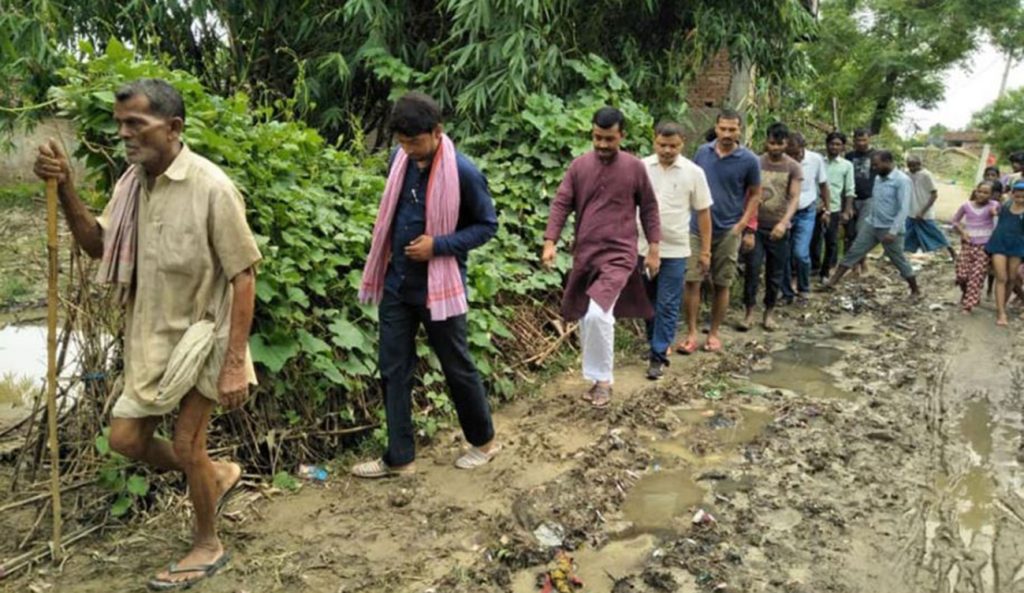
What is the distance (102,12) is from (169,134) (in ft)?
19.9

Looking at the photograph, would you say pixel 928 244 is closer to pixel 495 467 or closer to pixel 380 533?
pixel 495 467

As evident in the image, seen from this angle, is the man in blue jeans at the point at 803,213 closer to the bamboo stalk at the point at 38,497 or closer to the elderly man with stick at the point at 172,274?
the elderly man with stick at the point at 172,274

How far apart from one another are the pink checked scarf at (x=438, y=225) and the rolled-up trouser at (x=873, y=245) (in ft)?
22.0

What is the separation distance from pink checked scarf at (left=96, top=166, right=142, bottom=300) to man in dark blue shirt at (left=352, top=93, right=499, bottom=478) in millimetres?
1133

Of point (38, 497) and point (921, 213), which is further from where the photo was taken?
point (921, 213)

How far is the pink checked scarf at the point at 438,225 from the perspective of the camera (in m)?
3.64

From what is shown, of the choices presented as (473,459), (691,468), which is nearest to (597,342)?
(691,468)

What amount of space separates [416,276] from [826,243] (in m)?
7.27

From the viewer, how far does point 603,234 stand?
16.3 feet

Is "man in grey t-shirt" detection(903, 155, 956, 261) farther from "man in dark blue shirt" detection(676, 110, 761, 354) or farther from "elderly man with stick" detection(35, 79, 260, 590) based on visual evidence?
"elderly man with stick" detection(35, 79, 260, 590)

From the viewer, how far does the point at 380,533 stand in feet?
11.5

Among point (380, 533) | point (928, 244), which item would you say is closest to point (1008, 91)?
point (928, 244)

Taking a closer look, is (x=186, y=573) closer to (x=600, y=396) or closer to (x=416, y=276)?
(x=416, y=276)

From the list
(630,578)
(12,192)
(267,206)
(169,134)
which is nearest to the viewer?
(169,134)
